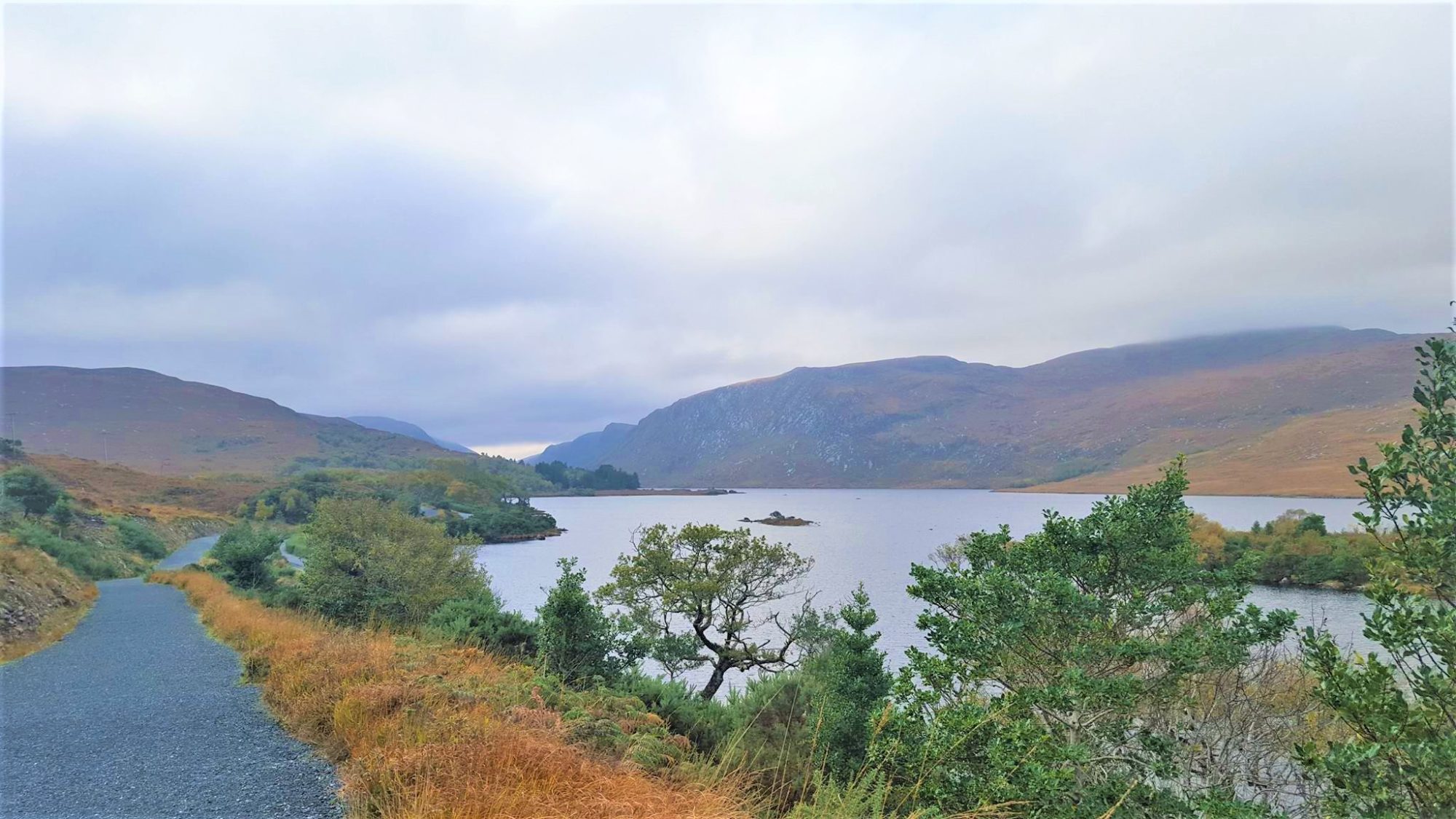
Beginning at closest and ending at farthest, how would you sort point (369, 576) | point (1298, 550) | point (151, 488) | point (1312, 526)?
point (369, 576) → point (1298, 550) → point (1312, 526) → point (151, 488)

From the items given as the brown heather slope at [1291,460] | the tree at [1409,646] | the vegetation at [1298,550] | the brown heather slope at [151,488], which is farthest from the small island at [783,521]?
the tree at [1409,646]

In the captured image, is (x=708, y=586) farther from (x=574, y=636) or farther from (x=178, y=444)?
(x=178, y=444)

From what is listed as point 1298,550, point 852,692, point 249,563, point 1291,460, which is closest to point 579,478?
point 1291,460

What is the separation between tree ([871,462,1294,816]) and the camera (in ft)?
18.6

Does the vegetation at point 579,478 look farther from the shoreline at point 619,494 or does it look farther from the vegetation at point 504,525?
the vegetation at point 504,525

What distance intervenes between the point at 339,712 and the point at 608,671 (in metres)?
7.08

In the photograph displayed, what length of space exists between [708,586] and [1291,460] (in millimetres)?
136052

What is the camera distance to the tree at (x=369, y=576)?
16.8 meters

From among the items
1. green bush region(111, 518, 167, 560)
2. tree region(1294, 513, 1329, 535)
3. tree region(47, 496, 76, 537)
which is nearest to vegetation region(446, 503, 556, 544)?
green bush region(111, 518, 167, 560)

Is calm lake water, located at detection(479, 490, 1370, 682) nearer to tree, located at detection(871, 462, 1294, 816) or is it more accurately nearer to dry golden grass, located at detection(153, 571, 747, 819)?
tree, located at detection(871, 462, 1294, 816)

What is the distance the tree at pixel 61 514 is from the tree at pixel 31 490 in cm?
51

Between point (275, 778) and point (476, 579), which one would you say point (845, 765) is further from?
point (476, 579)

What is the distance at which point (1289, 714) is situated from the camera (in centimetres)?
1074

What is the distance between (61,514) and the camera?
113 ft
